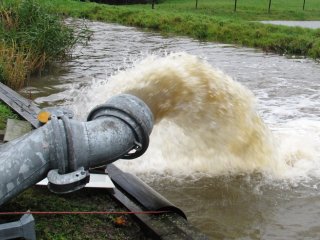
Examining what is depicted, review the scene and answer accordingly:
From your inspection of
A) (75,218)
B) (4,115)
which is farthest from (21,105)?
(75,218)

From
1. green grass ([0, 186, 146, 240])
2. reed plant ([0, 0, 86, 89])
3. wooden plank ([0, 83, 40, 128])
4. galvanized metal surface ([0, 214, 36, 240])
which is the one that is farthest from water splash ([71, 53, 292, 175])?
reed plant ([0, 0, 86, 89])

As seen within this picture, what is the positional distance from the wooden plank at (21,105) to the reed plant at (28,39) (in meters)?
2.09

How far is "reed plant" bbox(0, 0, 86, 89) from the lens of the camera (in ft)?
31.9

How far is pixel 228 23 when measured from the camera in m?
21.8

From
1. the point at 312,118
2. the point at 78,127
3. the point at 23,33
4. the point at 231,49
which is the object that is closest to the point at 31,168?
the point at 78,127

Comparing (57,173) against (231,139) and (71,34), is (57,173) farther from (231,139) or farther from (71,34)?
(71,34)

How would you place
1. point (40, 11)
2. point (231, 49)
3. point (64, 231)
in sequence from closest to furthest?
point (64, 231), point (40, 11), point (231, 49)

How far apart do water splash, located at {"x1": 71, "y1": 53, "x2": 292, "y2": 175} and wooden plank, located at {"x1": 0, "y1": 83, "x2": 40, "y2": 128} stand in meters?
1.31

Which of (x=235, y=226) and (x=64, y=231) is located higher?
(x=64, y=231)

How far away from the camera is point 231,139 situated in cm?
625

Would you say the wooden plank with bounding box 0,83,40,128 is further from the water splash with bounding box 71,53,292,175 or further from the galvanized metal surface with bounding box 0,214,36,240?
the galvanized metal surface with bounding box 0,214,36,240

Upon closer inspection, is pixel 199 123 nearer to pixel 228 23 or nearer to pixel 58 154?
pixel 58 154

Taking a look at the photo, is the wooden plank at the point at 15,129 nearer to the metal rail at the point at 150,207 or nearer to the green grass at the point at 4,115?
the green grass at the point at 4,115

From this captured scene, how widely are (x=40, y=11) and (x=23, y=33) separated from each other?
42.1 inches
